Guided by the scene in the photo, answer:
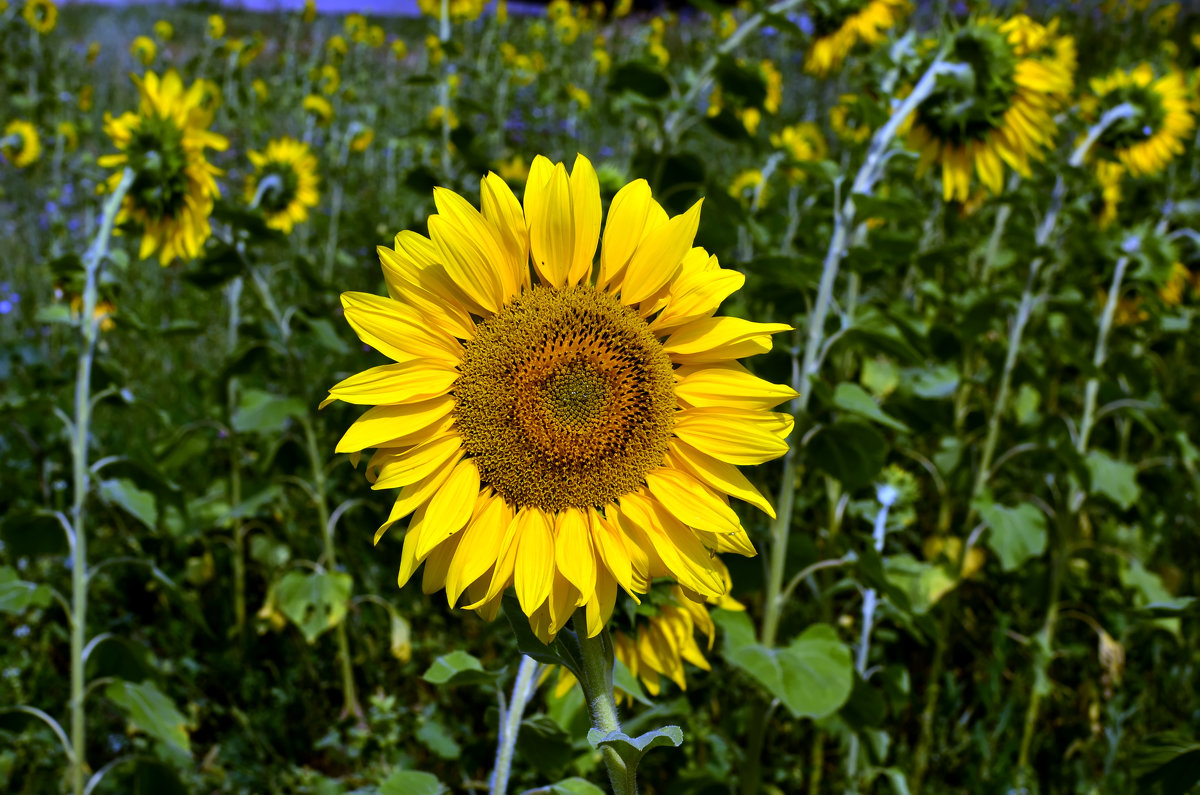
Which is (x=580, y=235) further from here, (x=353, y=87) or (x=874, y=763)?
(x=353, y=87)

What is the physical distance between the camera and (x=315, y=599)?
210 centimetres

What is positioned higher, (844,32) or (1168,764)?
(844,32)

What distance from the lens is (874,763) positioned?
2.11 metres

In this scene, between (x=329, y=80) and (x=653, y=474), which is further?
(x=329, y=80)

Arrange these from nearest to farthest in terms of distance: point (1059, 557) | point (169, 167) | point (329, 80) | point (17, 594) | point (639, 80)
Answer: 1. point (17, 594)
2. point (169, 167)
3. point (1059, 557)
4. point (639, 80)
5. point (329, 80)

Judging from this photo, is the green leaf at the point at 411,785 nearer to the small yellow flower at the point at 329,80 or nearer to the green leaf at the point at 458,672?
the green leaf at the point at 458,672

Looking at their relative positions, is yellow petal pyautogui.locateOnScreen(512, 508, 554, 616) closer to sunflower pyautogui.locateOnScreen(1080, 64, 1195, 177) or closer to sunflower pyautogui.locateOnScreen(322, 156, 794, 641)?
→ sunflower pyautogui.locateOnScreen(322, 156, 794, 641)

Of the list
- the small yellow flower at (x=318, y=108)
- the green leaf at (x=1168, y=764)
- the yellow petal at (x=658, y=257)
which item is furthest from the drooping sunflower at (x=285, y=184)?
the green leaf at (x=1168, y=764)

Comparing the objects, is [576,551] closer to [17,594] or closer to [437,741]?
[437,741]

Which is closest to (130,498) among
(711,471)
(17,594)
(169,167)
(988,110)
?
(17,594)

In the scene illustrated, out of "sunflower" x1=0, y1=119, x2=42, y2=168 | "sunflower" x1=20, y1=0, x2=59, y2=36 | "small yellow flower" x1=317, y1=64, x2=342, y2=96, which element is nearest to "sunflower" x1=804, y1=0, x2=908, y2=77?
"small yellow flower" x1=317, y1=64, x2=342, y2=96

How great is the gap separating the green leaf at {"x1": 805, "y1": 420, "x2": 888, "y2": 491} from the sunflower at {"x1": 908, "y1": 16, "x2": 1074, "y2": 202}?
22.5 inches

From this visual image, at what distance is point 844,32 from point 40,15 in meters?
5.65

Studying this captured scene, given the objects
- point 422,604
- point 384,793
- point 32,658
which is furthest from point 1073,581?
point 32,658
